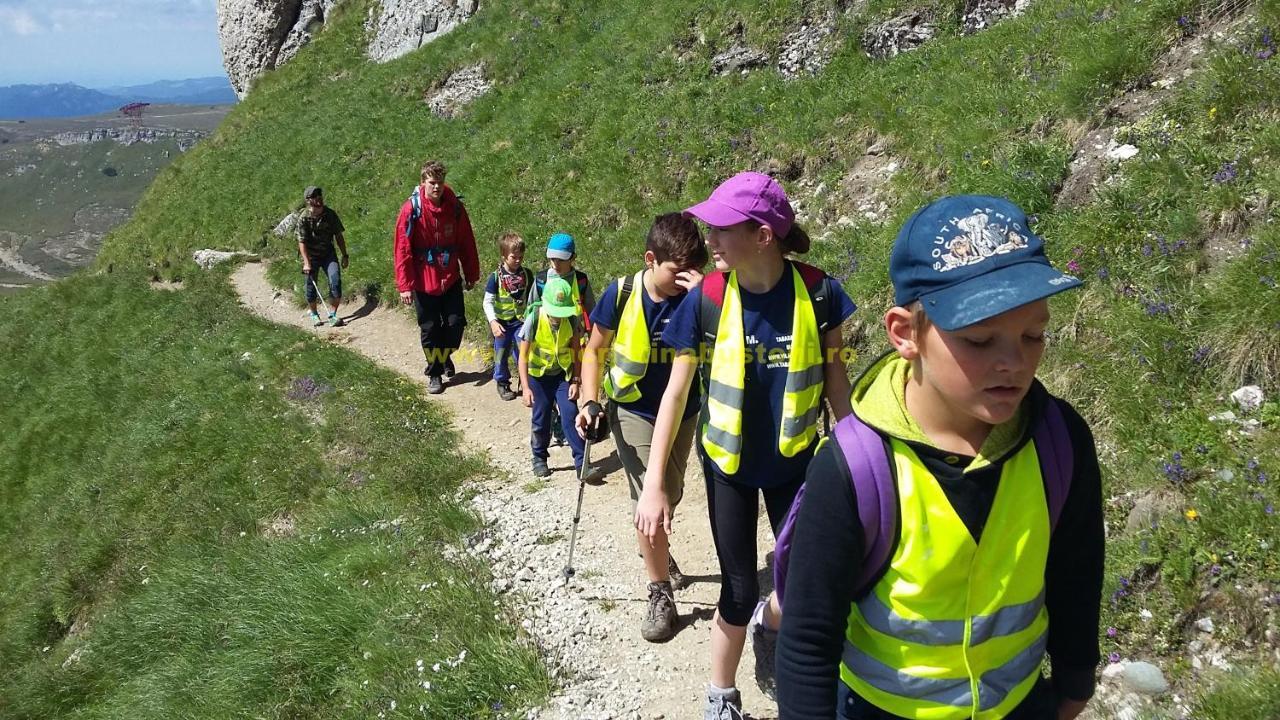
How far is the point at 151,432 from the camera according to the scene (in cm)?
1195

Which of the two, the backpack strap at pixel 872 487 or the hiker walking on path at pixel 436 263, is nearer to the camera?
the backpack strap at pixel 872 487

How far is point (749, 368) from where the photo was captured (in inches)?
144

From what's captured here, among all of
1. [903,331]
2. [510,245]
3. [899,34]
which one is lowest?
[510,245]

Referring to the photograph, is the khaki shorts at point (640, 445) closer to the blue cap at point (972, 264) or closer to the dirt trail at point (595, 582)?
the dirt trail at point (595, 582)

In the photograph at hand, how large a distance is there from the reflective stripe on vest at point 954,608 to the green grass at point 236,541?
3.41 metres

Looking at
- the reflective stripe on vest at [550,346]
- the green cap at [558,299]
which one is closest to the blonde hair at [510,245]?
the reflective stripe on vest at [550,346]

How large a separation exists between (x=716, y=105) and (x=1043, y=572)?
11.9 m

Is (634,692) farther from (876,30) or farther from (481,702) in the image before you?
(876,30)

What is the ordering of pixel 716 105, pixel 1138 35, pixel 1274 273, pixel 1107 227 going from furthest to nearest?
pixel 716 105
pixel 1138 35
pixel 1107 227
pixel 1274 273

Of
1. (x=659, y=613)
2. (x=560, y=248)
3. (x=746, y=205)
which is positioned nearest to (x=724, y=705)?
(x=659, y=613)

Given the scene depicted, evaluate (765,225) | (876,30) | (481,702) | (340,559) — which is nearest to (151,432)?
(340,559)

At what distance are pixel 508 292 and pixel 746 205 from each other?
242 inches

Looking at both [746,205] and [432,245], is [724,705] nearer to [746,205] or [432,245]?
[746,205]

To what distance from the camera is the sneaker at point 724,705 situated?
416 cm
